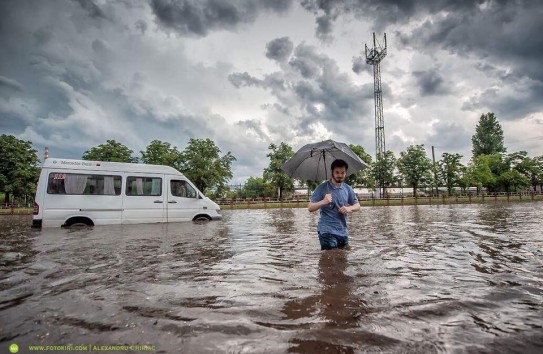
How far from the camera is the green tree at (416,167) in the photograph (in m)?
52.8

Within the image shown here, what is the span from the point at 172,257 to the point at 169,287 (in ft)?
6.43

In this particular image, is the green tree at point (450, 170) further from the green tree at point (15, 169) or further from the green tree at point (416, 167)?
the green tree at point (15, 169)

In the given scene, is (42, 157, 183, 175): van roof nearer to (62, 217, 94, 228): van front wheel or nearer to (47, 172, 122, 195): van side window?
(47, 172, 122, 195): van side window

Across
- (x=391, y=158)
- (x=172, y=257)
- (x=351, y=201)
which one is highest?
(x=391, y=158)

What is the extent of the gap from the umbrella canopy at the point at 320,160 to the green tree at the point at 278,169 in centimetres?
4801

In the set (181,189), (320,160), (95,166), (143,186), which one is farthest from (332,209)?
(95,166)

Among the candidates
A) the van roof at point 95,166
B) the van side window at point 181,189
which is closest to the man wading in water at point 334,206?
the van side window at point 181,189

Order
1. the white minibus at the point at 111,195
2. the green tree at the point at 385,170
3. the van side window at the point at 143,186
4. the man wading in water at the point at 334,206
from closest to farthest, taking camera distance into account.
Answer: the man wading in water at the point at 334,206 → the white minibus at the point at 111,195 → the van side window at the point at 143,186 → the green tree at the point at 385,170

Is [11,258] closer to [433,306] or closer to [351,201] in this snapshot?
[351,201]

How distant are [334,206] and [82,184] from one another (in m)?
9.56

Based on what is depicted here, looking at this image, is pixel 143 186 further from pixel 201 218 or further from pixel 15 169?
pixel 15 169

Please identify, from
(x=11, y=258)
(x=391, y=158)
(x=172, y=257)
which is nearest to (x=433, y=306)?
(x=172, y=257)

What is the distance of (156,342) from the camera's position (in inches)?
78.5

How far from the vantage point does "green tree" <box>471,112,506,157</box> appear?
75.7 metres
